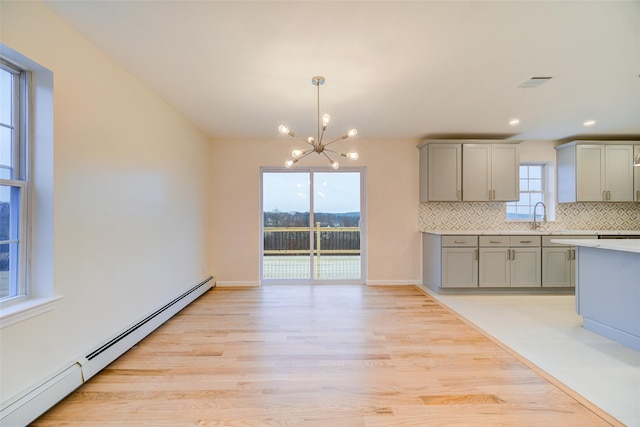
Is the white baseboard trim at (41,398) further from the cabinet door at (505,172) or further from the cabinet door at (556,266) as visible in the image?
the cabinet door at (556,266)

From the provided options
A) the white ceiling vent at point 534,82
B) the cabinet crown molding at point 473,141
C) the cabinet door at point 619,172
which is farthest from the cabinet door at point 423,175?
the cabinet door at point 619,172

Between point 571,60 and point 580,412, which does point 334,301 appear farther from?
point 571,60

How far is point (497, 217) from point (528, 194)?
753 millimetres

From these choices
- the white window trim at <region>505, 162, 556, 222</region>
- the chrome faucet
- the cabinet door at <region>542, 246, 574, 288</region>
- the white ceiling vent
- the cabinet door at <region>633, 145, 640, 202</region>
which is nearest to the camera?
the white ceiling vent

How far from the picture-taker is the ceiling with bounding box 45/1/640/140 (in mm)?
1806

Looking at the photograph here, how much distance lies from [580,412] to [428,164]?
11.3 ft

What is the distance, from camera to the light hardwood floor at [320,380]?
5.53 feet

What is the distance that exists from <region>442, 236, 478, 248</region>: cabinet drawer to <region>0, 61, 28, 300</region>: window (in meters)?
4.50

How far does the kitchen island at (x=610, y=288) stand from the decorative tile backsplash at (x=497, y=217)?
6.01 ft

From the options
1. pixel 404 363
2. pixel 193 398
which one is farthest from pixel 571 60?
pixel 193 398

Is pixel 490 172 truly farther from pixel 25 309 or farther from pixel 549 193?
pixel 25 309

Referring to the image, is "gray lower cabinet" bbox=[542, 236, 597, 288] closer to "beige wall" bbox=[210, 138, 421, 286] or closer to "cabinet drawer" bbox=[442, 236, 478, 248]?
"cabinet drawer" bbox=[442, 236, 478, 248]

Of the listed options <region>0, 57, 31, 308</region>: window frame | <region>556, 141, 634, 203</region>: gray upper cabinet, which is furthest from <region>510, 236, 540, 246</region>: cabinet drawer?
<region>0, 57, 31, 308</region>: window frame

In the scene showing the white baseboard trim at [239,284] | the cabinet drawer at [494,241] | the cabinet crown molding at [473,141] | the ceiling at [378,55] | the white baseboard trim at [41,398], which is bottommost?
the white baseboard trim at [239,284]
